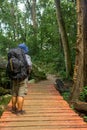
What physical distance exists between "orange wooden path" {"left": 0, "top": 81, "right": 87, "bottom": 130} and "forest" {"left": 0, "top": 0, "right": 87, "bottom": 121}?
3.07ft

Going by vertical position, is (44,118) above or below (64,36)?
below

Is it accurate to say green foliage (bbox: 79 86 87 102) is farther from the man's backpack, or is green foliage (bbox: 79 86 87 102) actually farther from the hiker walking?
the man's backpack

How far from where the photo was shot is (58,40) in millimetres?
29016

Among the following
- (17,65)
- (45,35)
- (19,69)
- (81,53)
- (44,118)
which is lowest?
(44,118)

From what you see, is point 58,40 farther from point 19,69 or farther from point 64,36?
point 19,69

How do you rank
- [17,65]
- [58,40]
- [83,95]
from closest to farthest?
[17,65] → [83,95] → [58,40]

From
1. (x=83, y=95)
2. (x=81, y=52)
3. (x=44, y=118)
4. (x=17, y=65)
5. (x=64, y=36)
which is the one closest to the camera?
(x=44, y=118)

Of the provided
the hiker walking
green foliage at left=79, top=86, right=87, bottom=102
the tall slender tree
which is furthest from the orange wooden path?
the tall slender tree

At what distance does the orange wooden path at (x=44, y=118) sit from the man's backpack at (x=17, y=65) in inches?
39.8

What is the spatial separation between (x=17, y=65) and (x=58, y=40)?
21188mm

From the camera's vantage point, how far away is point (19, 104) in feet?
27.1

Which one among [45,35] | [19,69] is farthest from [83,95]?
[45,35]

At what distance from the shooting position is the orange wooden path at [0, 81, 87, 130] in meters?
7.09

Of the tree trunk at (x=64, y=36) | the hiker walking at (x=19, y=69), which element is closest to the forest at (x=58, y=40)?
the tree trunk at (x=64, y=36)
